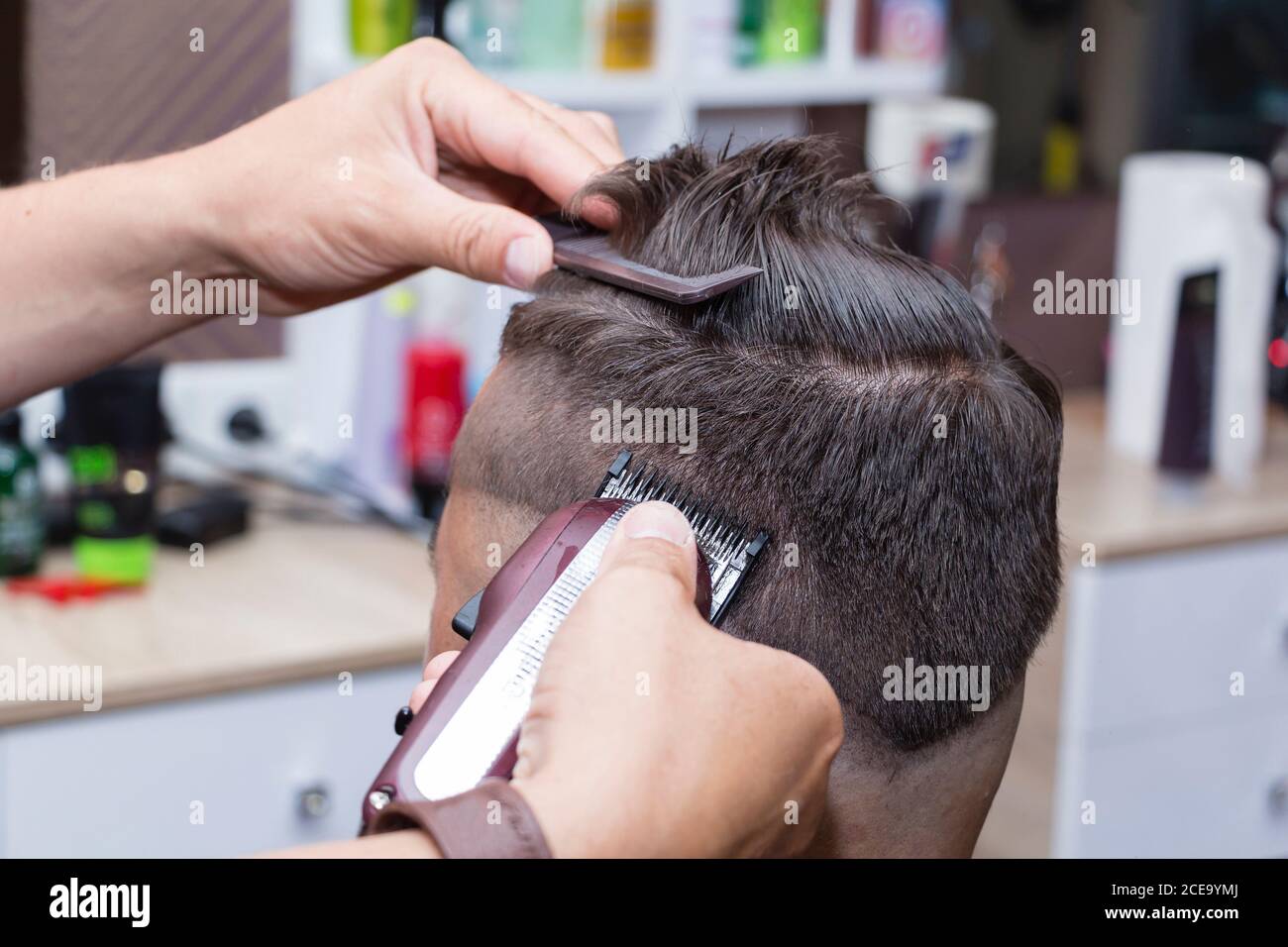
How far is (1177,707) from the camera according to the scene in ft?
8.20

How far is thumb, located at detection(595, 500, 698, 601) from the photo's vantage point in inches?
30.3

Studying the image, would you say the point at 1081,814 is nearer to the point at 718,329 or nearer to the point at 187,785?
the point at 187,785

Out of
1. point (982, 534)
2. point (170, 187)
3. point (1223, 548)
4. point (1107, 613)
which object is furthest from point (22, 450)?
point (1223, 548)

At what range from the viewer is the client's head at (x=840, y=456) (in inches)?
39.2

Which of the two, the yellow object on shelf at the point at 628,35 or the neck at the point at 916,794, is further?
the yellow object on shelf at the point at 628,35

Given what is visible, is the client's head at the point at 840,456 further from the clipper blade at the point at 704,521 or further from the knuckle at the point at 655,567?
the knuckle at the point at 655,567

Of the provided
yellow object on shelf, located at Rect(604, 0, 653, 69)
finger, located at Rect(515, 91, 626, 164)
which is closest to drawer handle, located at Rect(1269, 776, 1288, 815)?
yellow object on shelf, located at Rect(604, 0, 653, 69)

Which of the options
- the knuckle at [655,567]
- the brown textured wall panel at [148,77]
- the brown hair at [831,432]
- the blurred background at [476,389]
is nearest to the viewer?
the knuckle at [655,567]

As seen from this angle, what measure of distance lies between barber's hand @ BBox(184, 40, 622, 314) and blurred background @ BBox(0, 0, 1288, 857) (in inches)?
27.2

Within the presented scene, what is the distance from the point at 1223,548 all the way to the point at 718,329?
1.74 meters

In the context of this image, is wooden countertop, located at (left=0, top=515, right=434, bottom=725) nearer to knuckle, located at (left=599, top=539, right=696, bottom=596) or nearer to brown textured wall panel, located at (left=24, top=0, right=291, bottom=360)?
brown textured wall panel, located at (left=24, top=0, right=291, bottom=360)

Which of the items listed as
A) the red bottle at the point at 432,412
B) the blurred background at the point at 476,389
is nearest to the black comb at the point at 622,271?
the blurred background at the point at 476,389

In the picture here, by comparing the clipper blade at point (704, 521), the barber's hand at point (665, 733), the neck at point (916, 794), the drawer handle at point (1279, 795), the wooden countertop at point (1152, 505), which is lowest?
the drawer handle at point (1279, 795)

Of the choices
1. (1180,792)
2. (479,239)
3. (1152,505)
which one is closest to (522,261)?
(479,239)
